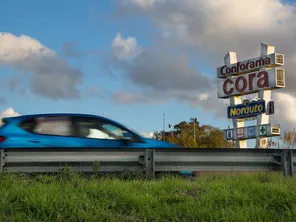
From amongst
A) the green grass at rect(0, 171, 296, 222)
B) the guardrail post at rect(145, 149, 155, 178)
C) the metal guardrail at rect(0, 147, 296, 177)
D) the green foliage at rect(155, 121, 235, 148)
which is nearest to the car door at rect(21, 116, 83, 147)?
the metal guardrail at rect(0, 147, 296, 177)

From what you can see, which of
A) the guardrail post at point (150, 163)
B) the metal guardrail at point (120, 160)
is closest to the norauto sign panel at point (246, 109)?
the metal guardrail at point (120, 160)

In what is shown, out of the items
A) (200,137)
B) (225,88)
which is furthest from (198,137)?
(225,88)

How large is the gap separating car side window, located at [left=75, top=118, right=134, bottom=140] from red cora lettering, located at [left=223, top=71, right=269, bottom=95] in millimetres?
34126

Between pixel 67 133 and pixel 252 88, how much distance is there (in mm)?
35883

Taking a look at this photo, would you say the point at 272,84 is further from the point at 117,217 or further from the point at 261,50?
the point at 117,217

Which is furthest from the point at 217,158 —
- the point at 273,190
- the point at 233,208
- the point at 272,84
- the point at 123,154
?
the point at 272,84

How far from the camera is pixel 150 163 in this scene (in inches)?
370

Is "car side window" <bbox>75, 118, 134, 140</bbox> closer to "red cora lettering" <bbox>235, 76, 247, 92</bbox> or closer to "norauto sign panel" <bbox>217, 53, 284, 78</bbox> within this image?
"norauto sign panel" <bbox>217, 53, 284, 78</bbox>

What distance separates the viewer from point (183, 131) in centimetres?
7456

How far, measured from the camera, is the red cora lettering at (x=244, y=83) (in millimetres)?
43375

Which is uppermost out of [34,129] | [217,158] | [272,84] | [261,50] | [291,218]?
[261,50]

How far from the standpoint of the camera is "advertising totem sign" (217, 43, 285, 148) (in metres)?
42.9

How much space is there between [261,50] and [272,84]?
407cm

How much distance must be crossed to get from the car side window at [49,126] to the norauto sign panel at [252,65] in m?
35.3
